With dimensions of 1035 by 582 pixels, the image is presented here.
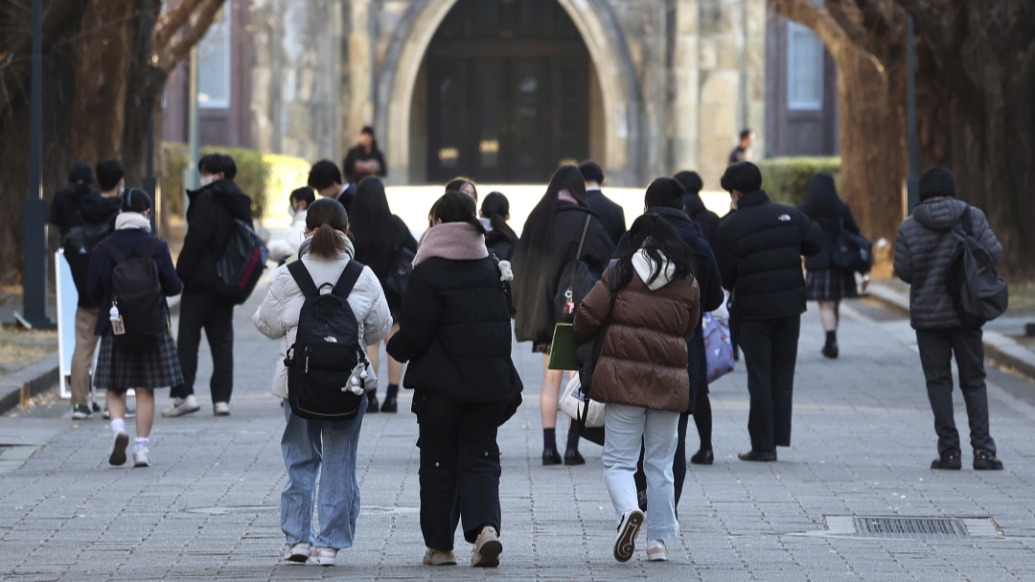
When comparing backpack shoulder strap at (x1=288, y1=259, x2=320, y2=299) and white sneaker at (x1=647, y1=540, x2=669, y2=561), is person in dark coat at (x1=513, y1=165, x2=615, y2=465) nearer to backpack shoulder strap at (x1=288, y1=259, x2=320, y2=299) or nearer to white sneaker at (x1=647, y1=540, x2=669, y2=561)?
white sneaker at (x1=647, y1=540, x2=669, y2=561)

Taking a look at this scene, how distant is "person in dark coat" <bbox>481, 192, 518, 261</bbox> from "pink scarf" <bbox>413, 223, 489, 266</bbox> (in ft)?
13.5

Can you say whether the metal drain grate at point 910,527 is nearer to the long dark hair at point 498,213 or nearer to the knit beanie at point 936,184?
the knit beanie at point 936,184

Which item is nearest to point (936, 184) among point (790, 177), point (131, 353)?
Result: point (131, 353)

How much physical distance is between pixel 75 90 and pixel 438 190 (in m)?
13.6

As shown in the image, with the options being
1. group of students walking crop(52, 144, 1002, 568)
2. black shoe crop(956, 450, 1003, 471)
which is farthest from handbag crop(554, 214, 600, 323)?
black shoe crop(956, 450, 1003, 471)

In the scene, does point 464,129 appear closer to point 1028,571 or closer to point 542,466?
point 542,466

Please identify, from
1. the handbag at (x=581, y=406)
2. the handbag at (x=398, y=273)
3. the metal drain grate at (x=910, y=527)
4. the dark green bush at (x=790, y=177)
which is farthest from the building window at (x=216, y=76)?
the metal drain grate at (x=910, y=527)

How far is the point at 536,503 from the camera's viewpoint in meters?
10.2

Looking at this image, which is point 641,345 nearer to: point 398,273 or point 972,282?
point 972,282

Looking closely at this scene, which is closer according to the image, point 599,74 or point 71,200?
point 71,200

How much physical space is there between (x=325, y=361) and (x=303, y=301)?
0.33 m

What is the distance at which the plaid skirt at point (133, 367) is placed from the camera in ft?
38.2

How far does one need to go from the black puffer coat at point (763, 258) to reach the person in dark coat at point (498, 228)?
140 centimetres

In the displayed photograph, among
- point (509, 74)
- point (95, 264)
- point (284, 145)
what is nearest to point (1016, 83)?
point (95, 264)
